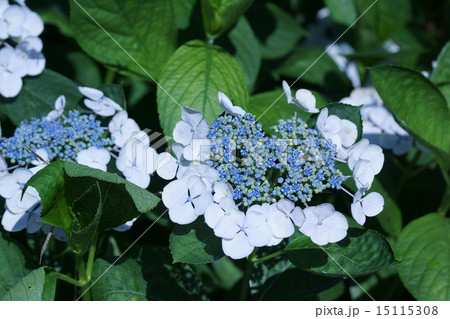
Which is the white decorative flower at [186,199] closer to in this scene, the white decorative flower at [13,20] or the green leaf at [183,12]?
the white decorative flower at [13,20]

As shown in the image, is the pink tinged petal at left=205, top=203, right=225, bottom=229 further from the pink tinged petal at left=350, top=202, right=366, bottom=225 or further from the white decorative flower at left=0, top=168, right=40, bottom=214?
the white decorative flower at left=0, top=168, right=40, bottom=214

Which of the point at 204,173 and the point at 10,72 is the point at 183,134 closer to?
the point at 204,173

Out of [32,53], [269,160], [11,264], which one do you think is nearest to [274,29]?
[32,53]

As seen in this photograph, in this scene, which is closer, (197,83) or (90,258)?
(90,258)

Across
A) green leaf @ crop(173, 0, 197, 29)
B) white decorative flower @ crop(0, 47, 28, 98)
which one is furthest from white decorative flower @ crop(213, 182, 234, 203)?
green leaf @ crop(173, 0, 197, 29)

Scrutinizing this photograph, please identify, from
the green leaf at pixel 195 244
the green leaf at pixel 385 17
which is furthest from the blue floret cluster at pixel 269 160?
the green leaf at pixel 385 17
